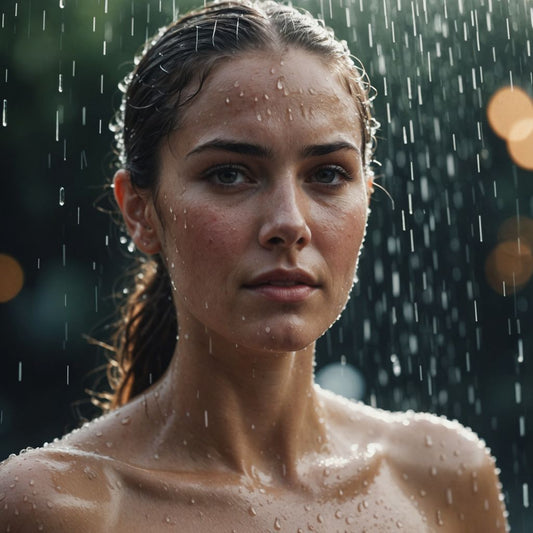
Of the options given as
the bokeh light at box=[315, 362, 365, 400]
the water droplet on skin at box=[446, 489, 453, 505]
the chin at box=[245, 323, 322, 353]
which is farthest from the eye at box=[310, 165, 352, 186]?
the bokeh light at box=[315, 362, 365, 400]

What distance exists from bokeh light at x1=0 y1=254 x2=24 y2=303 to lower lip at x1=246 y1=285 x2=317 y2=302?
5.93 metres

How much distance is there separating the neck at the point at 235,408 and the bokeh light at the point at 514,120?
6.32m

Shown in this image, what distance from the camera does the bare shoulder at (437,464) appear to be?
3.31 meters

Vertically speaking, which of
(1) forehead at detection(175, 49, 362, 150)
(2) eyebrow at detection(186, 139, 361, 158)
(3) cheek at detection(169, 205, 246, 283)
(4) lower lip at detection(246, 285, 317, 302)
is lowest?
(4) lower lip at detection(246, 285, 317, 302)

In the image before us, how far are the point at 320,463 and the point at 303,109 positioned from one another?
1.07m

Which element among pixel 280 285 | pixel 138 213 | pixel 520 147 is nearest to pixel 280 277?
pixel 280 285

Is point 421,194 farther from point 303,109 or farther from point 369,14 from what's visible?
point 303,109

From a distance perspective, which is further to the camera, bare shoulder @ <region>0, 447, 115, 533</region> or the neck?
the neck

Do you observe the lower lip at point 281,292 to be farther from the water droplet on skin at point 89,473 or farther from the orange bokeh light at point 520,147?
the orange bokeh light at point 520,147

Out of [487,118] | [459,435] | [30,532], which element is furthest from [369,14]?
[30,532]

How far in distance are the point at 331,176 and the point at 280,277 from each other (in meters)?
0.37

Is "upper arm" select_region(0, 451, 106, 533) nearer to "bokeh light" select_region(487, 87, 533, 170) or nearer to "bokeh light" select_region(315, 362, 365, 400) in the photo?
"bokeh light" select_region(315, 362, 365, 400)

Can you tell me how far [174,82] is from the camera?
9.89 ft

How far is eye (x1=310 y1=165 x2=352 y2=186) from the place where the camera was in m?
2.90
